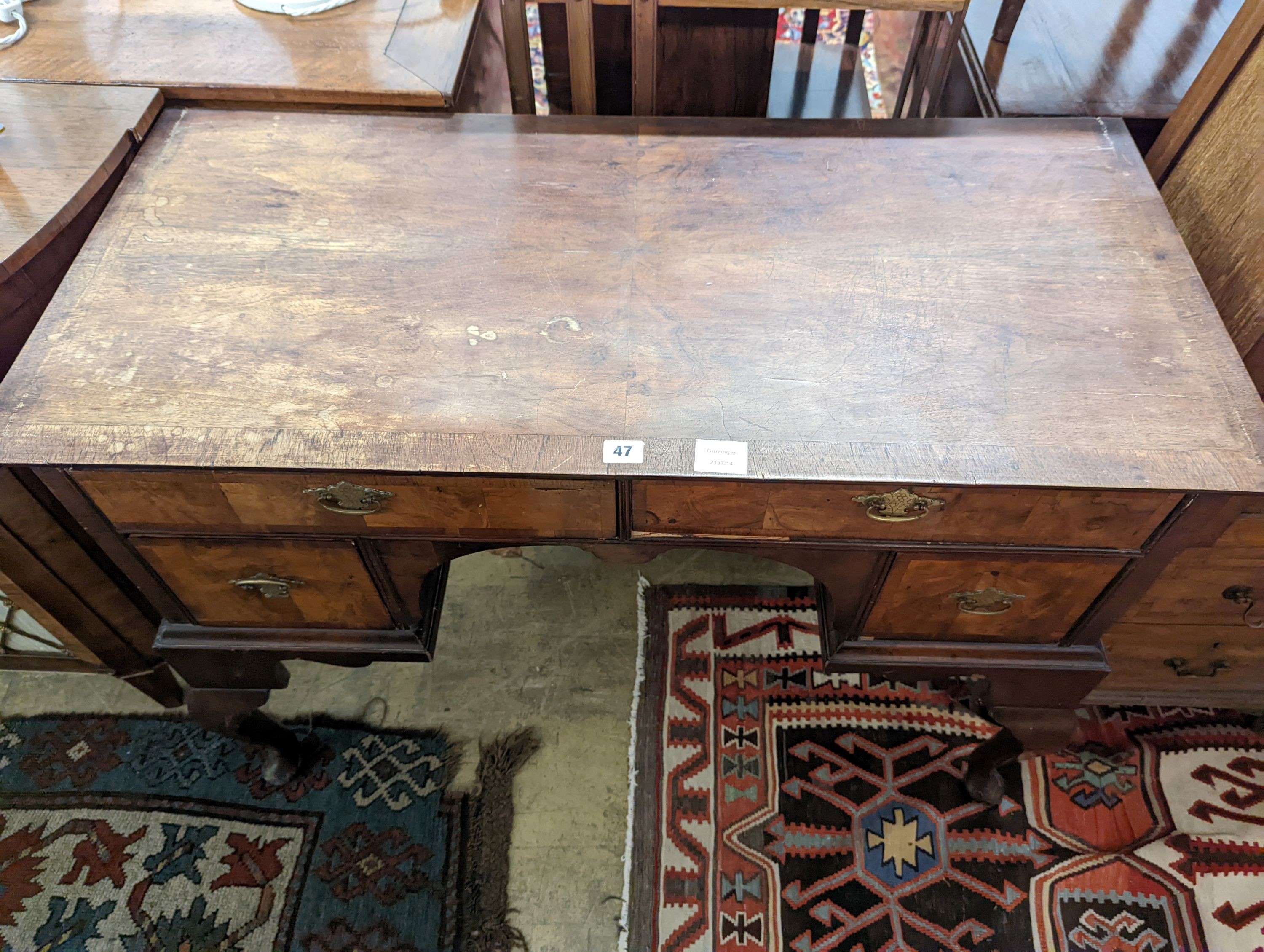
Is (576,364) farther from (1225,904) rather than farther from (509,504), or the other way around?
(1225,904)

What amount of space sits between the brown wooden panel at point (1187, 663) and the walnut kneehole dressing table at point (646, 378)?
32cm

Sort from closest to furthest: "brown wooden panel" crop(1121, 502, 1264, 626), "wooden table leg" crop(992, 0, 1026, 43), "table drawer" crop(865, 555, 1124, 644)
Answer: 1. "table drawer" crop(865, 555, 1124, 644)
2. "brown wooden panel" crop(1121, 502, 1264, 626)
3. "wooden table leg" crop(992, 0, 1026, 43)

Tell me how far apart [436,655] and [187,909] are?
0.63m

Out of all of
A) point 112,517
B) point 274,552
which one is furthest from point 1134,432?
point 112,517

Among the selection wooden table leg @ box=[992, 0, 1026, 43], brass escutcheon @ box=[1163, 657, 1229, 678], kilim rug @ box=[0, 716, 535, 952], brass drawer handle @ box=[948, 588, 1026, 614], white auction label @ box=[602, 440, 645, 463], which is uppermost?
wooden table leg @ box=[992, 0, 1026, 43]

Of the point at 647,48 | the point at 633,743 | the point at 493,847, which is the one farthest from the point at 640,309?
the point at 493,847

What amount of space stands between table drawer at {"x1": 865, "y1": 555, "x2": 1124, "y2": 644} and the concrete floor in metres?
0.71

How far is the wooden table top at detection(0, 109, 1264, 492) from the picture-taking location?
2.96 ft

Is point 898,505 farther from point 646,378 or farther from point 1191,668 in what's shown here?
point 1191,668

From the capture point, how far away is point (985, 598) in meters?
1.09

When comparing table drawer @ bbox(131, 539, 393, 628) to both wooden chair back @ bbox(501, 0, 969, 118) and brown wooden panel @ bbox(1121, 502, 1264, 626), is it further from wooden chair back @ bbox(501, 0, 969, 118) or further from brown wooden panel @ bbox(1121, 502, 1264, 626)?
brown wooden panel @ bbox(1121, 502, 1264, 626)

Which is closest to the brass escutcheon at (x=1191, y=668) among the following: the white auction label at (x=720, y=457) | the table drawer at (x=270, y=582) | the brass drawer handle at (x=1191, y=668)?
the brass drawer handle at (x=1191, y=668)

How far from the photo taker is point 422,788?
1.59 metres

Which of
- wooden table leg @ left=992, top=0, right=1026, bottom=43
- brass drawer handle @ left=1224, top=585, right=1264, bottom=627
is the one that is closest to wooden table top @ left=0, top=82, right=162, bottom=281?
wooden table leg @ left=992, top=0, right=1026, bottom=43
